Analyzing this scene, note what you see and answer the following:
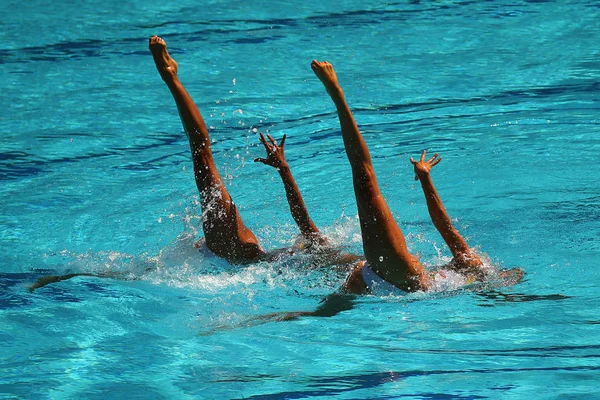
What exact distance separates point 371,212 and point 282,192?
7.36 feet

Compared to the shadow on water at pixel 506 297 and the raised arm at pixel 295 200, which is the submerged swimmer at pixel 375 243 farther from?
the raised arm at pixel 295 200

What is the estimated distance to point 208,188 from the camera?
15.1ft

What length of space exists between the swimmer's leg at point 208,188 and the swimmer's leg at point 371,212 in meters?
0.93

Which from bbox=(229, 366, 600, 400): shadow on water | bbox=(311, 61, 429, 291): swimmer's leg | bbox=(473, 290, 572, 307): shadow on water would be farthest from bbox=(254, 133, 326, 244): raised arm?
bbox=(229, 366, 600, 400): shadow on water

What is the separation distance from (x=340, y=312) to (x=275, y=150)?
1.19 m

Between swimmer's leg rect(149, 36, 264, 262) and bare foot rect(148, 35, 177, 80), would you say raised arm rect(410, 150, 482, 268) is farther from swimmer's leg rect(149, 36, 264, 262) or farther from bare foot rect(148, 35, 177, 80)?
bare foot rect(148, 35, 177, 80)

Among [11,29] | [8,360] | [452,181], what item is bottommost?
[8,360]

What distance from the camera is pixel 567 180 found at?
5773mm

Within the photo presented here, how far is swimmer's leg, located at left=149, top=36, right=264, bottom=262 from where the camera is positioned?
4.55 metres

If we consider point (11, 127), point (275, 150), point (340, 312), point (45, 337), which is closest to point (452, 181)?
point (275, 150)

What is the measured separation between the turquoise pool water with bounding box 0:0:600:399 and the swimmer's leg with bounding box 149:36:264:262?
0.13 meters

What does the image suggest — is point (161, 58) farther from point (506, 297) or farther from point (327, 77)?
point (506, 297)

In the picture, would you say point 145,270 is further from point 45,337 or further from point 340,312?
point 340,312

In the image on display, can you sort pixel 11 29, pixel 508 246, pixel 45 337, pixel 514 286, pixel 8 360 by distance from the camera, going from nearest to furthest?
pixel 8 360
pixel 45 337
pixel 514 286
pixel 508 246
pixel 11 29
